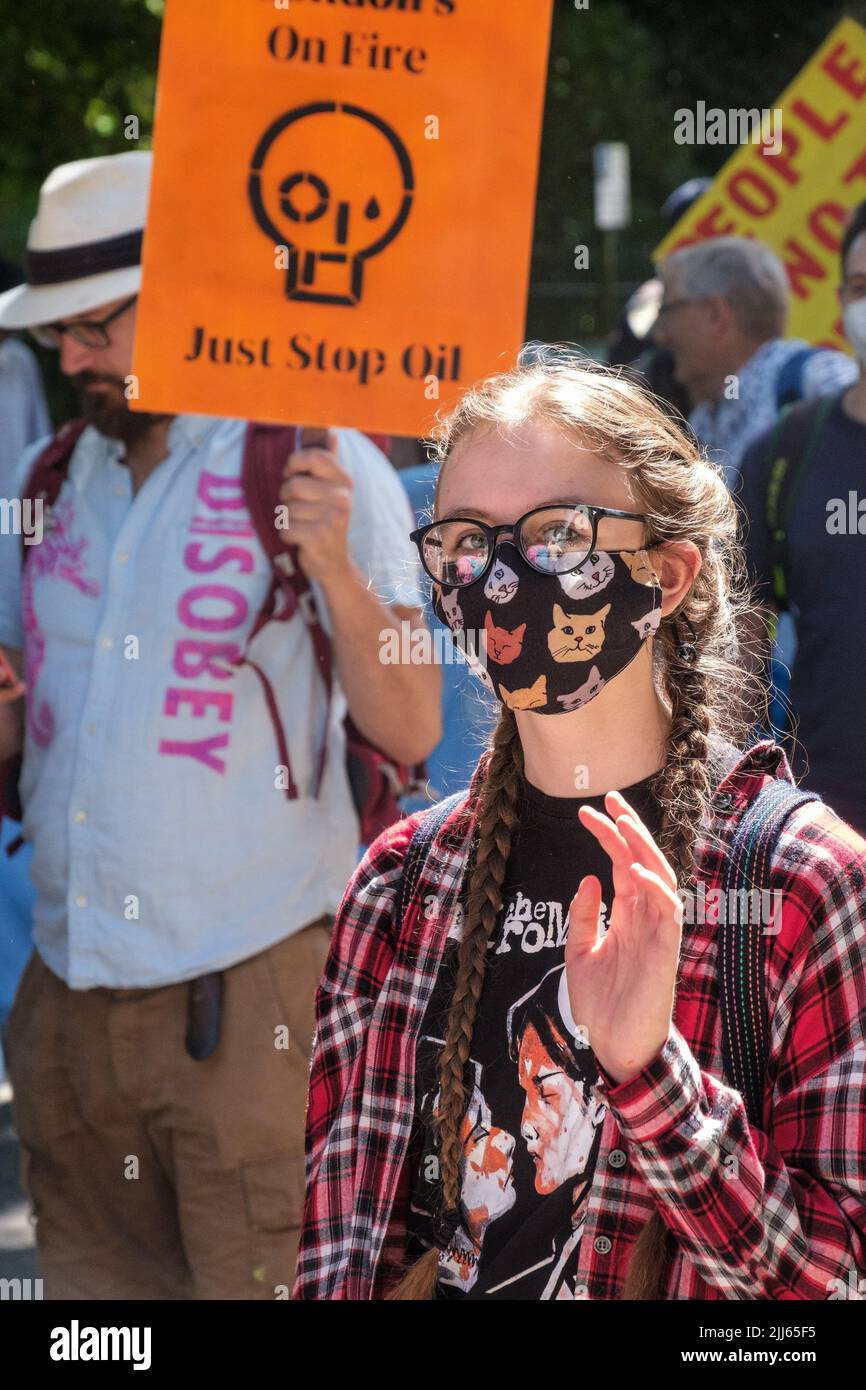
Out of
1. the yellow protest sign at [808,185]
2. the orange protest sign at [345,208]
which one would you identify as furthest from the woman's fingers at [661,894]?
the yellow protest sign at [808,185]

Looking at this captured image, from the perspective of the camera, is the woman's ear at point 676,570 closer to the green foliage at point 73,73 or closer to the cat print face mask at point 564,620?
the cat print face mask at point 564,620

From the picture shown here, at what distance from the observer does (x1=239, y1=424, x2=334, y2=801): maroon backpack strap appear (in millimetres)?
3043

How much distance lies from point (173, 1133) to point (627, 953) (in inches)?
69.6

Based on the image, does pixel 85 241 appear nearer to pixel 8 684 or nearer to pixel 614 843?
pixel 8 684

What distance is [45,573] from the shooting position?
3.19 meters

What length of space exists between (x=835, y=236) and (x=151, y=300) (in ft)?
11.0

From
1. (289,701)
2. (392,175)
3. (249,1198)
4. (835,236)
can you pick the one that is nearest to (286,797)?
(289,701)

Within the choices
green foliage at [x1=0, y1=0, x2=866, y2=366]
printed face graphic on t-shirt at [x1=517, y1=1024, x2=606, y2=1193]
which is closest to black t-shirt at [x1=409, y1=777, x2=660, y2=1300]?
printed face graphic on t-shirt at [x1=517, y1=1024, x2=606, y2=1193]

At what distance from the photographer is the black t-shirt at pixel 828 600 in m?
3.39

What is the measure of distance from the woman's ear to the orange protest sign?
1038mm

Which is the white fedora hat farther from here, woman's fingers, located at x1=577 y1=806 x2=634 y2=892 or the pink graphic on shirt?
woman's fingers, located at x1=577 y1=806 x2=634 y2=892
